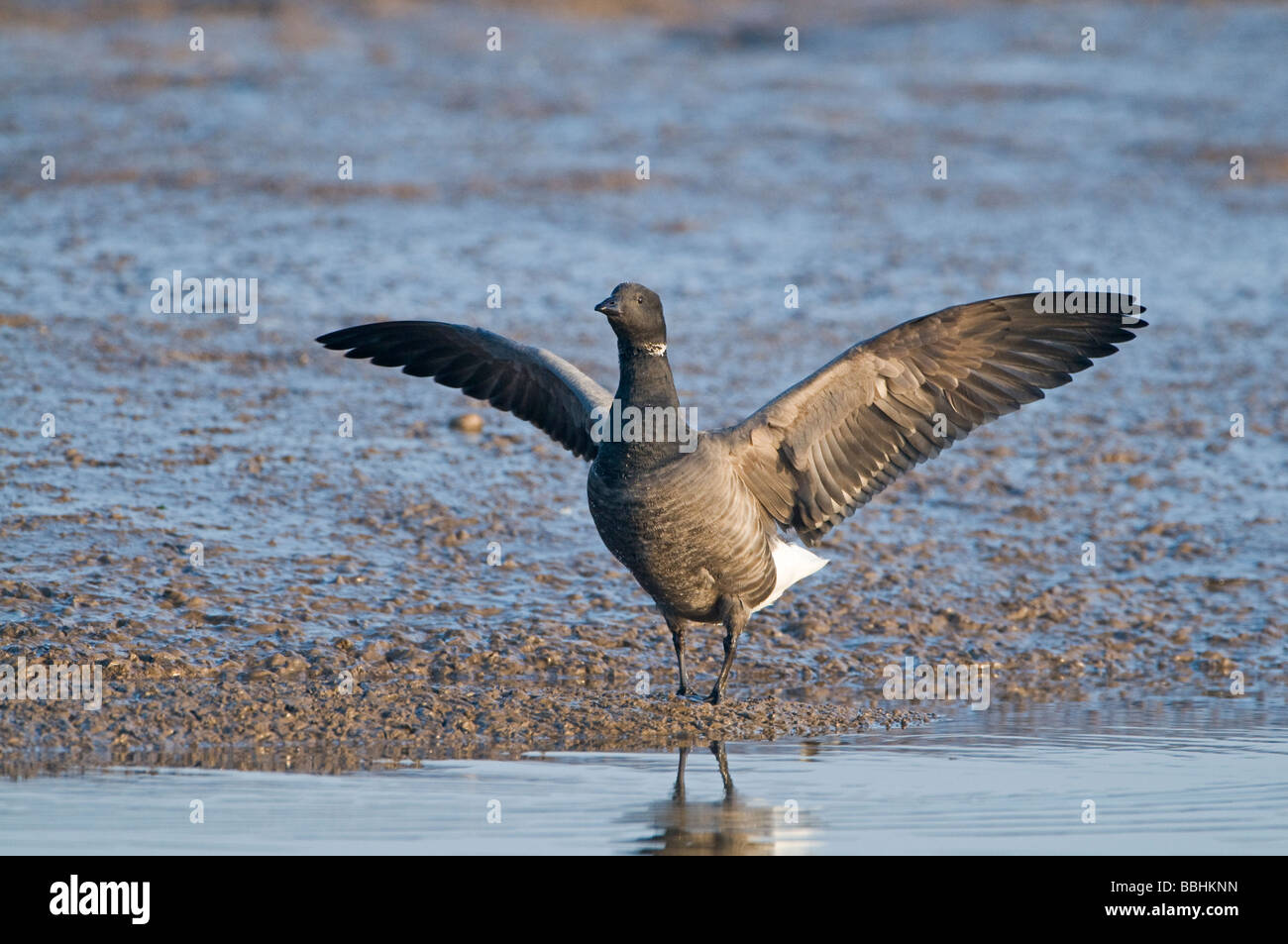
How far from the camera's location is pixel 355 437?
982cm

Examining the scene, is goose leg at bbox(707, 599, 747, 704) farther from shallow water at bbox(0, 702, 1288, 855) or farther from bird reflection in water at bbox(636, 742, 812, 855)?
bird reflection in water at bbox(636, 742, 812, 855)

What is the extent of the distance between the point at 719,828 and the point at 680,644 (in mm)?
1818

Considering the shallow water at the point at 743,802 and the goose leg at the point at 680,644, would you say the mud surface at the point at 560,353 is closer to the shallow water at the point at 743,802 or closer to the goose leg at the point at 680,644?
the goose leg at the point at 680,644

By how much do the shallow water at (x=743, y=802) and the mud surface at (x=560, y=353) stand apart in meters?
0.36

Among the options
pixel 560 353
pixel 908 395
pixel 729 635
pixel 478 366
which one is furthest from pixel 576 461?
pixel 908 395

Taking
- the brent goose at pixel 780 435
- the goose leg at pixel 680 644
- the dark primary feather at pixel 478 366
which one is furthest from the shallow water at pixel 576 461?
the dark primary feather at pixel 478 366

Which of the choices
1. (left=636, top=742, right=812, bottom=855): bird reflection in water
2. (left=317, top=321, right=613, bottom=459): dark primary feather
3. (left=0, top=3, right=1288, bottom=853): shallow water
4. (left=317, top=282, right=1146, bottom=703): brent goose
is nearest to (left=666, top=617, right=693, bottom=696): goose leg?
(left=317, top=282, right=1146, bottom=703): brent goose

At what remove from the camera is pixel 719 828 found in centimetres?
541

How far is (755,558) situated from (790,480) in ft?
1.46

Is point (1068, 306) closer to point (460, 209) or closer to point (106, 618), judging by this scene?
point (106, 618)

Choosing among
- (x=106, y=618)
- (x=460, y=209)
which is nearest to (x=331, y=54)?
(x=460, y=209)

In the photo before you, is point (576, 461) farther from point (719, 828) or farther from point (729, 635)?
point (719, 828)

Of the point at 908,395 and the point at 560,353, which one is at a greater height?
the point at 560,353

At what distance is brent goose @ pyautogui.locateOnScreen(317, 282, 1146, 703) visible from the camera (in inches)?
256
